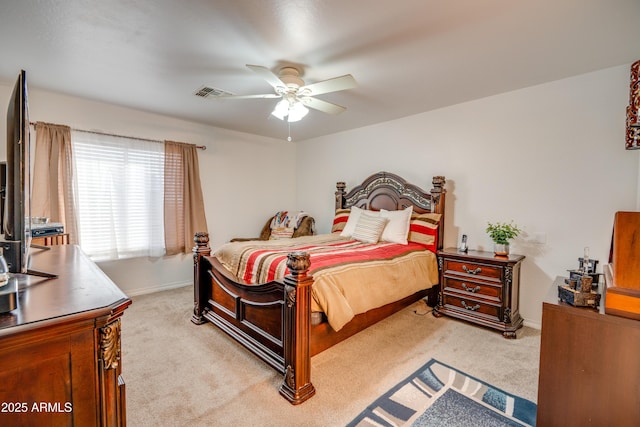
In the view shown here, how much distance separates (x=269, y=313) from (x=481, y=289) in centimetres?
215

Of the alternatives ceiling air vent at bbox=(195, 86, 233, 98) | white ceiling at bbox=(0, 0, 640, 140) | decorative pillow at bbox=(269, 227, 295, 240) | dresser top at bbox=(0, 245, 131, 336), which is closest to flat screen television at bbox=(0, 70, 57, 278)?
dresser top at bbox=(0, 245, 131, 336)

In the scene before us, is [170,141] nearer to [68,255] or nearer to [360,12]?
[68,255]

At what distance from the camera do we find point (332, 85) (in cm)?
227

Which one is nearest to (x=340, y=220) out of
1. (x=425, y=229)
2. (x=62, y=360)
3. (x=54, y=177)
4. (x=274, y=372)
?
(x=425, y=229)

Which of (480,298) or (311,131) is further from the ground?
(311,131)

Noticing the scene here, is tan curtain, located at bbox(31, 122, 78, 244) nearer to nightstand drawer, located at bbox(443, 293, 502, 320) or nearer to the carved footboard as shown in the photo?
the carved footboard

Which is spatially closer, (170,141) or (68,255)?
(68,255)

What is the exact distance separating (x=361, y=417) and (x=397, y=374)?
54 cm

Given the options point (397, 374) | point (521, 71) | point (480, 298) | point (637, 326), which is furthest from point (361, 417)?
point (521, 71)

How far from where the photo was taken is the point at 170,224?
4.07 m

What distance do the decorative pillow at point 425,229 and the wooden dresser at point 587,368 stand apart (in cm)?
190

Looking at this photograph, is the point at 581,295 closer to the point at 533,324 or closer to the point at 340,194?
the point at 533,324

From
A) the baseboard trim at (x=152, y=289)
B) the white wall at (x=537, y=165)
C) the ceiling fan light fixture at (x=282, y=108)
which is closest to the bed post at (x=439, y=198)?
the white wall at (x=537, y=165)

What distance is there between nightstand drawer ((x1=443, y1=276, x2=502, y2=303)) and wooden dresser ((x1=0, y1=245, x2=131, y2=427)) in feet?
9.89
